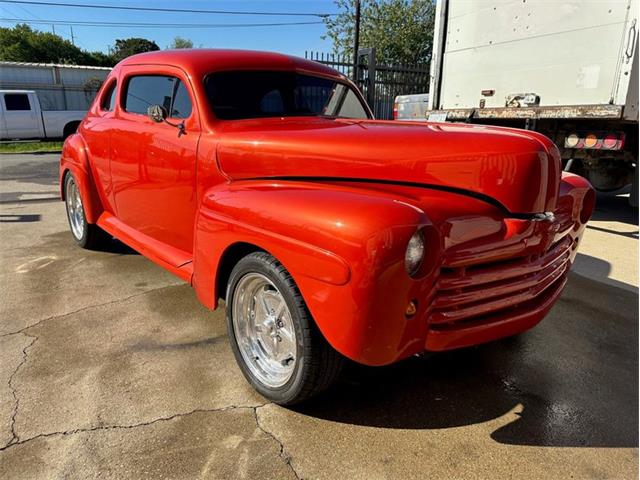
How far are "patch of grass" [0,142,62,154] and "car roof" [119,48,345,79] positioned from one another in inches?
519

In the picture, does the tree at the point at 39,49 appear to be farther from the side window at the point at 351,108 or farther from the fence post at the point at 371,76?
the side window at the point at 351,108

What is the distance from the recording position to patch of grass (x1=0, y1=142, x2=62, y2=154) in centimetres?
1437

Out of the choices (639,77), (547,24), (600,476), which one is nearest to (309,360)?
(600,476)

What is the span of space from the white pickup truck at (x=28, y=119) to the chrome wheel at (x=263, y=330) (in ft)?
53.8

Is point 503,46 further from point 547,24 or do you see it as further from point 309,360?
point 309,360

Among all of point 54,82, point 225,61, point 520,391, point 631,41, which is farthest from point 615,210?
point 54,82

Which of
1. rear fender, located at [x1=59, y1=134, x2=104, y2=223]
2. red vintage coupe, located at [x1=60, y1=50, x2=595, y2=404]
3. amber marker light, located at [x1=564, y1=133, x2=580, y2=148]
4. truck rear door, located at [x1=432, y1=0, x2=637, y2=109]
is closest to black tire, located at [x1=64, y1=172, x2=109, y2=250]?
rear fender, located at [x1=59, y1=134, x2=104, y2=223]

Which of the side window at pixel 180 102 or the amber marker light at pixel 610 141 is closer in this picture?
the side window at pixel 180 102

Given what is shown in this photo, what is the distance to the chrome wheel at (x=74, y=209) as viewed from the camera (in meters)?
4.75

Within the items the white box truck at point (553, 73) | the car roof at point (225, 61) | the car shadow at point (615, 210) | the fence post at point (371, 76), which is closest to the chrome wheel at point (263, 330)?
the car roof at point (225, 61)

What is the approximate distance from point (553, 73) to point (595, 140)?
98 centimetres

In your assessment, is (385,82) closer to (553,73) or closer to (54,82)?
(553,73)

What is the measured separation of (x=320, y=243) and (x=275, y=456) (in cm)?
93

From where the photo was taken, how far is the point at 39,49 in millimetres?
55719
